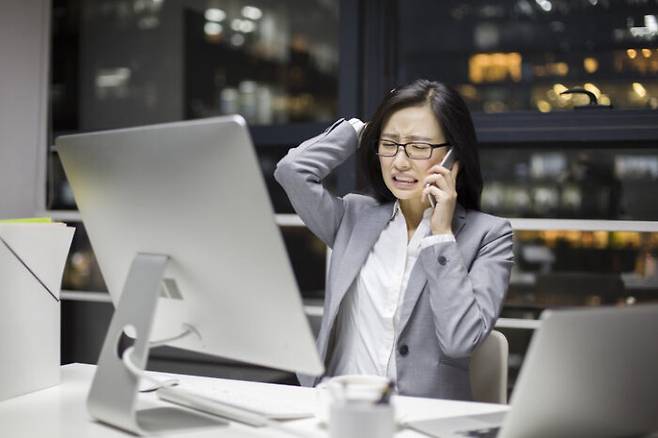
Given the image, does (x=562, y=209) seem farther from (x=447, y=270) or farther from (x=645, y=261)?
(x=447, y=270)

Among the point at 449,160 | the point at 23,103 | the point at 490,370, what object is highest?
the point at 23,103

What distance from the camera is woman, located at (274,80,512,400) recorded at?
183 cm

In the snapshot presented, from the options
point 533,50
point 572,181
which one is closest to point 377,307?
point 572,181

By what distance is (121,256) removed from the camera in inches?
55.7

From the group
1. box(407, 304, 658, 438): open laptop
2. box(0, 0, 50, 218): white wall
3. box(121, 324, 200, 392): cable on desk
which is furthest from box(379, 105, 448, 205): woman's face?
box(0, 0, 50, 218): white wall

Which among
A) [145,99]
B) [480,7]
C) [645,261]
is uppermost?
[480,7]

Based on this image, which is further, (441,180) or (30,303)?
(441,180)

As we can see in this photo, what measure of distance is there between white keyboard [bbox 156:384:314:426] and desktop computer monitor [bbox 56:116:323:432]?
11cm

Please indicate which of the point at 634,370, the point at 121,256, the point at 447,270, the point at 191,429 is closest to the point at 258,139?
the point at 447,270

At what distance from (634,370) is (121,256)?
34.6 inches

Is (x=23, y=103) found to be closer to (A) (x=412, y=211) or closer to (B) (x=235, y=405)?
(A) (x=412, y=211)

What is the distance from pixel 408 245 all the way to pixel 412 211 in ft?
0.38

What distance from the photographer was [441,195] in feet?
6.28

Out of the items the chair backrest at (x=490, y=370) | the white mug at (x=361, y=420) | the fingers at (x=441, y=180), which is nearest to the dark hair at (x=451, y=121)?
the fingers at (x=441, y=180)
